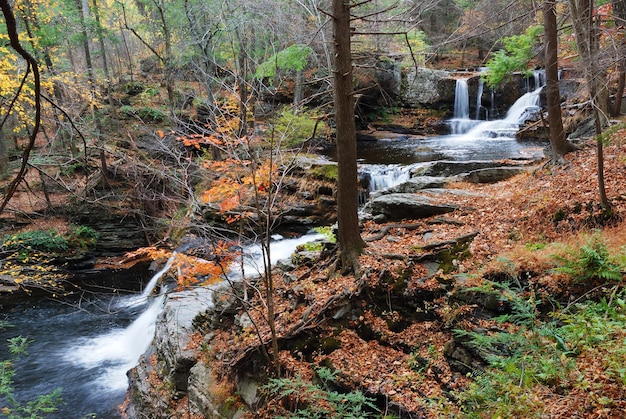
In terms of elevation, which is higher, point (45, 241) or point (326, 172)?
point (326, 172)

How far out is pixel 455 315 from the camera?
5414 mm

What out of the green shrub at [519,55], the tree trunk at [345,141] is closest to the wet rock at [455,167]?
the green shrub at [519,55]

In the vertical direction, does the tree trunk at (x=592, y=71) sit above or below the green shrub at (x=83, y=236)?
above

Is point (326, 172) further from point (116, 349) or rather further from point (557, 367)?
point (557, 367)

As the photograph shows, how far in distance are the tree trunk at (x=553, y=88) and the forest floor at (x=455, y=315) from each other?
94 cm

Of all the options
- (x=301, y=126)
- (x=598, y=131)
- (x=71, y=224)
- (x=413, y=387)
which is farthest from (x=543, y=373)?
(x=71, y=224)

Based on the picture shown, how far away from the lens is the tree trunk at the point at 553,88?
330 inches

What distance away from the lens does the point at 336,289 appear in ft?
20.8

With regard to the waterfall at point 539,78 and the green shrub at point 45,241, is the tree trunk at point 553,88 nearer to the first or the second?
the waterfall at point 539,78

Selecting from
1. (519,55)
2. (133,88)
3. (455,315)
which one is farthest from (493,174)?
(133,88)

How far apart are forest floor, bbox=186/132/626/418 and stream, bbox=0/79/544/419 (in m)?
1.63

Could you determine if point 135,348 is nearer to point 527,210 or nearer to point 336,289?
point 336,289

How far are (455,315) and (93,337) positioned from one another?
10.1m

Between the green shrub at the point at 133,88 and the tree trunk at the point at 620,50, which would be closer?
the tree trunk at the point at 620,50
